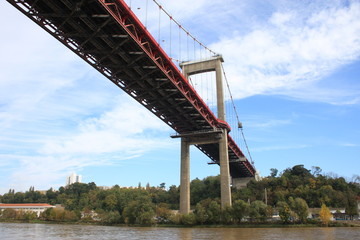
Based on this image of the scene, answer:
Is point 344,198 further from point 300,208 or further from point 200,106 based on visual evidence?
point 200,106

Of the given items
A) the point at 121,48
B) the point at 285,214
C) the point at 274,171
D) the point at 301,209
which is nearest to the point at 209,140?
the point at 285,214

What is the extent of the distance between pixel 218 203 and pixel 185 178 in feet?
65.3

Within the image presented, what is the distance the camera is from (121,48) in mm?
24172

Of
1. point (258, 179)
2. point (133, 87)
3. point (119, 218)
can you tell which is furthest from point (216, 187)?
point (133, 87)

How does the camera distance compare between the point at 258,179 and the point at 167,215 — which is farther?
the point at 258,179

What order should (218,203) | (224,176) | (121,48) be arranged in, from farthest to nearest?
(218,203)
(224,176)
(121,48)

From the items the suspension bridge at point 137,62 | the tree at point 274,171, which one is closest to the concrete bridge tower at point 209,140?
the suspension bridge at point 137,62

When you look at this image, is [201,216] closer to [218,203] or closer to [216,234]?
[216,234]

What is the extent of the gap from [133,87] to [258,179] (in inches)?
2262

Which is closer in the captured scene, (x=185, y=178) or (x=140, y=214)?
(x=140, y=214)

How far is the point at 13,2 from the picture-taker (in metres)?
18.5

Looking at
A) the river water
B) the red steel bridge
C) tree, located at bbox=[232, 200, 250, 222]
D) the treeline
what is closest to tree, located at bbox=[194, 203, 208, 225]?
the treeline

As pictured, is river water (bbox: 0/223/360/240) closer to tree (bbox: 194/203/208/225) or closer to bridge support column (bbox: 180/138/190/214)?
tree (bbox: 194/203/208/225)

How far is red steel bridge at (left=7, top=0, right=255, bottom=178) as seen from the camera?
64.3 feet
